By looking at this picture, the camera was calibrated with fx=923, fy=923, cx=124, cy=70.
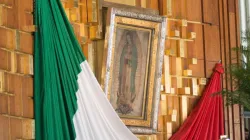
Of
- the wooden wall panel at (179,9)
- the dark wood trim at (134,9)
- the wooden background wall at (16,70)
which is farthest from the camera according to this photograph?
the wooden wall panel at (179,9)

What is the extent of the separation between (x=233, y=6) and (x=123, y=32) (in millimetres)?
2377

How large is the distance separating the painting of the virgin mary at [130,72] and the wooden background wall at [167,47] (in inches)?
10.0

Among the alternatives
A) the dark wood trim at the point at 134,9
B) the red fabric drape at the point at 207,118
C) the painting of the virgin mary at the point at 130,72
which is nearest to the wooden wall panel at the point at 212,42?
the red fabric drape at the point at 207,118

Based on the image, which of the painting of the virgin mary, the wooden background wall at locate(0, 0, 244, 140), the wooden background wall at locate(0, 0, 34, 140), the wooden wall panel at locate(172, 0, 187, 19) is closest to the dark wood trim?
the wooden background wall at locate(0, 0, 244, 140)

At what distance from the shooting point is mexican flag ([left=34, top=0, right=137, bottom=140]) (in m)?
9.23

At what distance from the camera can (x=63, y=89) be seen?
9.47m

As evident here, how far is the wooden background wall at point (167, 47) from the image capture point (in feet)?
29.7

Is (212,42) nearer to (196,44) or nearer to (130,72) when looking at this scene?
(196,44)

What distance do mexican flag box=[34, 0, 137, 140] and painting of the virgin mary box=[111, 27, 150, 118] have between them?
382 mm

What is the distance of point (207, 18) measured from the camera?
38.7 feet

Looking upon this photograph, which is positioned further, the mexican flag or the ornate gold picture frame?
the ornate gold picture frame

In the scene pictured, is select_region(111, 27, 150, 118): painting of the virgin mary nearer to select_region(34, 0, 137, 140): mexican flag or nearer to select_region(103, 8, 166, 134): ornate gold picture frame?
select_region(103, 8, 166, 134): ornate gold picture frame

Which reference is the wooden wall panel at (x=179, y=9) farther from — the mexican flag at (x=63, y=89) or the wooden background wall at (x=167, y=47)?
the mexican flag at (x=63, y=89)

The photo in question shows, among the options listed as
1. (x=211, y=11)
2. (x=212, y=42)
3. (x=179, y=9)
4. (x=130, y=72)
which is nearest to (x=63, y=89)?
(x=130, y=72)
